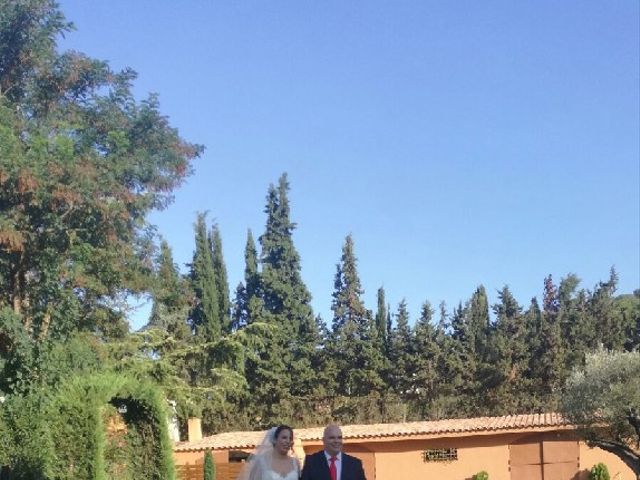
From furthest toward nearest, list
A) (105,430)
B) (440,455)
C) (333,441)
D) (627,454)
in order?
(440,455), (627,454), (105,430), (333,441)

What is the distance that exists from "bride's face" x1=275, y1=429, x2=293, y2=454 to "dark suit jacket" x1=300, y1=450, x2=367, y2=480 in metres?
0.18

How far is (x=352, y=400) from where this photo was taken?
134 ft

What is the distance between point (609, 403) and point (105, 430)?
45.0ft

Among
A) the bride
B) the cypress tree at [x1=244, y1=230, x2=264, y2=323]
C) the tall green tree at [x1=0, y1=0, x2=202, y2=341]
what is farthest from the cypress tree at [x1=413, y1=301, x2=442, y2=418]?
the bride

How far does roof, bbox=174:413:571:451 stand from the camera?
2681 cm

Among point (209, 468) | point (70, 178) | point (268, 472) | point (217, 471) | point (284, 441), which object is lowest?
point (217, 471)

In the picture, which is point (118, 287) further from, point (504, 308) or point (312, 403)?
point (504, 308)

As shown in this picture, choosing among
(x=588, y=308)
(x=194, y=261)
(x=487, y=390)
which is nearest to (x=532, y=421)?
(x=487, y=390)

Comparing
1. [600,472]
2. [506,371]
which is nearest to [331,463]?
[600,472]

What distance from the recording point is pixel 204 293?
144ft

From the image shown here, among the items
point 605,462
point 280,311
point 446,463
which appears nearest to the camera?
point 605,462

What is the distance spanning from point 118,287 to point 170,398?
8.76 meters

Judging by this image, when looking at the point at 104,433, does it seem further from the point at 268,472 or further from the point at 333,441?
the point at 333,441

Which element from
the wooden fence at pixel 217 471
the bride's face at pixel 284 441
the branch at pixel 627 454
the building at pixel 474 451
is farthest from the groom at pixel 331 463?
the wooden fence at pixel 217 471
